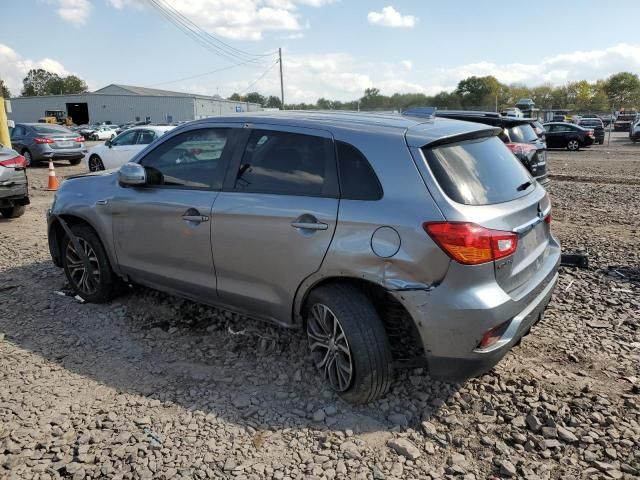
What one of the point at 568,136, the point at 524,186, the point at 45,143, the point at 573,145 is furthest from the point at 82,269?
the point at 573,145

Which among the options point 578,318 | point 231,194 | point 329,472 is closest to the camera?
point 329,472

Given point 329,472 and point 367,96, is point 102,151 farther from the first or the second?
point 367,96

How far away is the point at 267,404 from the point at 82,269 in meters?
2.59

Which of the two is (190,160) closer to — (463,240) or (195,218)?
(195,218)

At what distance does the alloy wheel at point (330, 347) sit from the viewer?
3.16 metres

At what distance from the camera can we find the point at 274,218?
3.33 m

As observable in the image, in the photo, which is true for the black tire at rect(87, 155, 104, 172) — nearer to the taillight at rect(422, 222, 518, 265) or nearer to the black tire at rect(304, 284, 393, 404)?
the black tire at rect(304, 284, 393, 404)

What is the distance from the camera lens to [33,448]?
288 centimetres

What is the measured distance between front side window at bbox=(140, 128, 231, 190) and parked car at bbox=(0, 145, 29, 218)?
498 centimetres

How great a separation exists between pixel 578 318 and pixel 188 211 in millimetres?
3412


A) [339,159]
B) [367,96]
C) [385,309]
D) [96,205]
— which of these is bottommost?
[385,309]

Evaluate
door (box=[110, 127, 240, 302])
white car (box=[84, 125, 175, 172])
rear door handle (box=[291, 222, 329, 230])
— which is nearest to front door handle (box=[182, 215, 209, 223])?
door (box=[110, 127, 240, 302])

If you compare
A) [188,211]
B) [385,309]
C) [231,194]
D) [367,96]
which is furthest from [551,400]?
[367,96]

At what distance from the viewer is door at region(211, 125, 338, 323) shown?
10.5 feet
